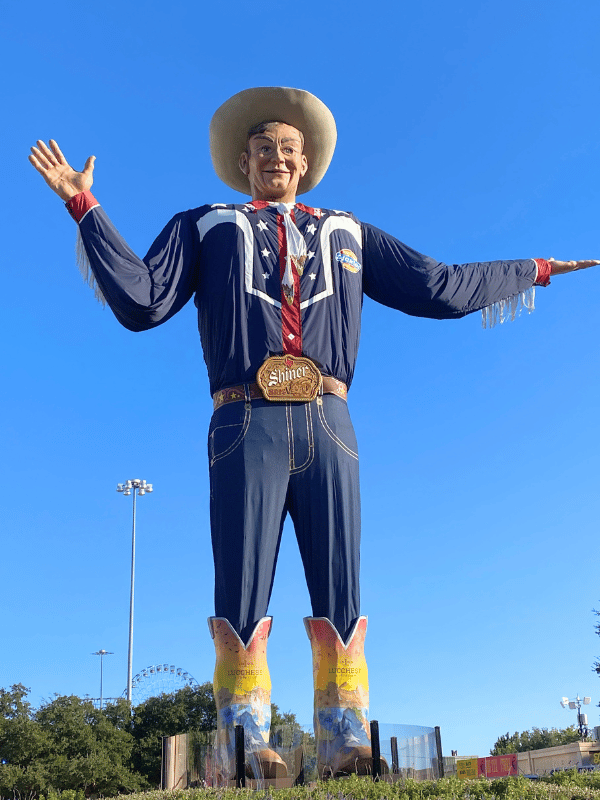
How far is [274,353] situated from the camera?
6309mm

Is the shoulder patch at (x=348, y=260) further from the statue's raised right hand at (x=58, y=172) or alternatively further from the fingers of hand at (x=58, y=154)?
the fingers of hand at (x=58, y=154)

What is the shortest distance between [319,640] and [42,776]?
58.9 feet

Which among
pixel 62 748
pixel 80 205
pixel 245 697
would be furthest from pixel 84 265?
pixel 62 748

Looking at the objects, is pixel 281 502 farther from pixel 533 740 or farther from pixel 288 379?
pixel 533 740

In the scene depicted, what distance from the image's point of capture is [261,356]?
629 centimetres

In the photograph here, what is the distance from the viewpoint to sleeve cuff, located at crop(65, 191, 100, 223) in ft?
20.5

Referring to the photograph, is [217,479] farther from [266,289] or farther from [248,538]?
[266,289]

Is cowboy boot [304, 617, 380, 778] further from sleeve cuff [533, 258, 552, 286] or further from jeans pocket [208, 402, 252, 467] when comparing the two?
sleeve cuff [533, 258, 552, 286]

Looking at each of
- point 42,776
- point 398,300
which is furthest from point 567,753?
point 398,300

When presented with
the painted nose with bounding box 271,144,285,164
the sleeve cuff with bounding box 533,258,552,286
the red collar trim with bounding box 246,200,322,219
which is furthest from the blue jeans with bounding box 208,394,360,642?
the sleeve cuff with bounding box 533,258,552,286

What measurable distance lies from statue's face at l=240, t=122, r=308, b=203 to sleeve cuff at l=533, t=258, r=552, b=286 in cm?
220

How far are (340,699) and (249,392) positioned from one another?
2174 mm

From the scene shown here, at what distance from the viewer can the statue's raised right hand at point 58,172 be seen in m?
6.27

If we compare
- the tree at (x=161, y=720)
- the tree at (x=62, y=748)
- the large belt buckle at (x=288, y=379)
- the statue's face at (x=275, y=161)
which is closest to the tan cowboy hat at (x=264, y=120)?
the statue's face at (x=275, y=161)
